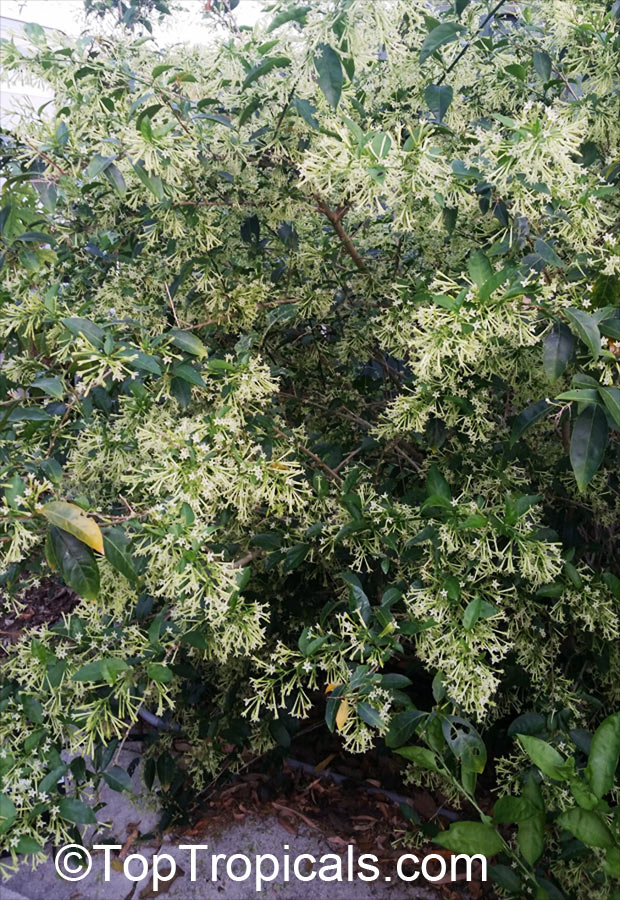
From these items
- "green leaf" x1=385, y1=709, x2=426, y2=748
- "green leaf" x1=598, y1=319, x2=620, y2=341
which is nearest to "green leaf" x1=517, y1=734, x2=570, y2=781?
"green leaf" x1=385, y1=709, x2=426, y2=748

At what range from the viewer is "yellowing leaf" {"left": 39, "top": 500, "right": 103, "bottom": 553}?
3.14 feet

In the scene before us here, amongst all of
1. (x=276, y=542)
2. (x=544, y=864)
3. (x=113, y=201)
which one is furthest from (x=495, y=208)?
(x=544, y=864)

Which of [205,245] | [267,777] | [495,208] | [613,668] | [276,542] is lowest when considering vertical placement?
[267,777]

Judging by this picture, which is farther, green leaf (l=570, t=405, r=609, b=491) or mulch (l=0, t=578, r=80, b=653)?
mulch (l=0, t=578, r=80, b=653)

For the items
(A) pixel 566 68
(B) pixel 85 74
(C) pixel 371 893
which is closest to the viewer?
(B) pixel 85 74

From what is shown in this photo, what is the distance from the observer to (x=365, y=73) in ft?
4.92

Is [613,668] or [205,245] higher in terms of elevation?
[205,245]

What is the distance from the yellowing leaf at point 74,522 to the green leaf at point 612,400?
742mm

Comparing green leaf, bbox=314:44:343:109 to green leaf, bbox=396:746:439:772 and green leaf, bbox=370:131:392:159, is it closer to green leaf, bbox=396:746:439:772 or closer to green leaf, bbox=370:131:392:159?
green leaf, bbox=370:131:392:159

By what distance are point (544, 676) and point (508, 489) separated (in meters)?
0.49

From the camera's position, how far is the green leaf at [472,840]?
3.48 ft

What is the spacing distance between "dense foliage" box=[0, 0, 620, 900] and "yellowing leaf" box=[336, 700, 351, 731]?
0.8 inches

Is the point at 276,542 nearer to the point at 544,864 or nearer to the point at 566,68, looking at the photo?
the point at 544,864

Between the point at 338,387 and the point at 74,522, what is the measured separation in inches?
39.9
